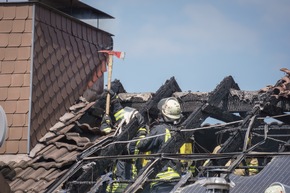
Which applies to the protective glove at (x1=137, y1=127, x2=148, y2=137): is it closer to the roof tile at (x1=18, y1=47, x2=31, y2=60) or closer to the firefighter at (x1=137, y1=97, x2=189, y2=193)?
the firefighter at (x1=137, y1=97, x2=189, y2=193)

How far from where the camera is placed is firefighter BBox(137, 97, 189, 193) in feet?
60.0

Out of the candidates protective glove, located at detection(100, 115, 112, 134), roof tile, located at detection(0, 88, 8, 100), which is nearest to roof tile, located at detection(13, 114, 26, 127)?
roof tile, located at detection(0, 88, 8, 100)

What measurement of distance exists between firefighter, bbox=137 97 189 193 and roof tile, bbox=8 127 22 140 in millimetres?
2611

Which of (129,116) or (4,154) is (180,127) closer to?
(129,116)

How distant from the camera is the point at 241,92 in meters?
20.4

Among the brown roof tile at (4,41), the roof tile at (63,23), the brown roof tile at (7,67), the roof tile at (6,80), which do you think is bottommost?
the roof tile at (6,80)

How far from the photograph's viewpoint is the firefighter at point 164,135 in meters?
18.3

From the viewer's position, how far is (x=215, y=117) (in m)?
20.3

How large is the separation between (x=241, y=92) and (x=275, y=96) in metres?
1.11


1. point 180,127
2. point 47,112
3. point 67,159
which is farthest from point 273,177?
point 47,112

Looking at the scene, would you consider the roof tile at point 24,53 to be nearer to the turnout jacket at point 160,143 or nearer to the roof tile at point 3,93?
the roof tile at point 3,93

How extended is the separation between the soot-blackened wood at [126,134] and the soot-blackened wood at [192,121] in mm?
955

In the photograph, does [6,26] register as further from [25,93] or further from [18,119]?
[18,119]

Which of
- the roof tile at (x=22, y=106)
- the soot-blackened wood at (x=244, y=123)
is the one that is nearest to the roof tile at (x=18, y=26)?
the roof tile at (x=22, y=106)
